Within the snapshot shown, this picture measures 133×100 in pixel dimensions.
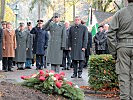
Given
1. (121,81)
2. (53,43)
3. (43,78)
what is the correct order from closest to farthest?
(43,78), (121,81), (53,43)

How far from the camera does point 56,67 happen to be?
14219 mm

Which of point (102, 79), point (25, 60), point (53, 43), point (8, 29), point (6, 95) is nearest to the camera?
point (6, 95)

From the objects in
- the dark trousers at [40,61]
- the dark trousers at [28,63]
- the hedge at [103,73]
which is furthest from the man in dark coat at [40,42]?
the hedge at [103,73]

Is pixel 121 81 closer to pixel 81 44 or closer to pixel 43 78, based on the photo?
pixel 43 78

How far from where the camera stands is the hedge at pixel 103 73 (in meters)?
10.8

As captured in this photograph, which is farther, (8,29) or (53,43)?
(8,29)

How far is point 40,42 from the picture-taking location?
17.8m

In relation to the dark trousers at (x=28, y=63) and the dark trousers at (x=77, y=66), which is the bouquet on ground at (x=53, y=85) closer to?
the dark trousers at (x=77, y=66)

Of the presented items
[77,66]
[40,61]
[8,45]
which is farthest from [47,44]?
[77,66]

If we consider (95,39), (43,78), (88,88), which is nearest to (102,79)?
(88,88)

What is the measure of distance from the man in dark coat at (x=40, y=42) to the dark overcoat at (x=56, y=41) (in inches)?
135

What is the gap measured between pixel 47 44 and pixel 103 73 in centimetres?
761

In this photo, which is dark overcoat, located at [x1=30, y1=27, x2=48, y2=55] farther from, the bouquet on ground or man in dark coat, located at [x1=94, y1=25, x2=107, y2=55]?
the bouquet on ground

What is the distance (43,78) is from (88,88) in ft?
13.9
